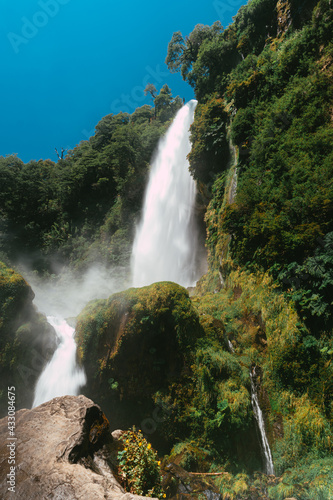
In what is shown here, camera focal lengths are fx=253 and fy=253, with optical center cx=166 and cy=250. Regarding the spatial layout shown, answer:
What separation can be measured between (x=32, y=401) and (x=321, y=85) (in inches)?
660

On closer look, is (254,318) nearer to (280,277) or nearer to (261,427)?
(280,277)

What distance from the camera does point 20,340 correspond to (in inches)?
444

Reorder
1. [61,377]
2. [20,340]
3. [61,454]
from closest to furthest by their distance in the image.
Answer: [61,454] → [61,377] → [20,340]

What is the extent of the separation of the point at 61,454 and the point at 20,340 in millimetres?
8752

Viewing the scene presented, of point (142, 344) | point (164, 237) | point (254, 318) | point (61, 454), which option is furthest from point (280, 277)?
point (164, 237)

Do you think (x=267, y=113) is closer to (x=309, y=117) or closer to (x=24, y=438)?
(x=309, y=117)

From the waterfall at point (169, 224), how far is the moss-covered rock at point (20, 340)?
8.66 metres

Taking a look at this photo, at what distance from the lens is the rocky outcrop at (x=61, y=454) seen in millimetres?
3373

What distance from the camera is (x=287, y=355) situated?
6676 millimetres

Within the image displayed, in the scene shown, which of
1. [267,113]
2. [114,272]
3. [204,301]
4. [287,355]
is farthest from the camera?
[114,272]

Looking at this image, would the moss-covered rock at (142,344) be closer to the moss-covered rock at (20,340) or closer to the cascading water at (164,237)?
the moss-covered rock at (20,340)

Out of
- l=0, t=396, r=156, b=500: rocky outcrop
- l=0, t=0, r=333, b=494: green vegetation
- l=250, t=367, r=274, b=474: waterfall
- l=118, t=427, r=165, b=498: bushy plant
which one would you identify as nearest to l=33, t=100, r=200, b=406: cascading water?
l=0, t=0, r=333, b=494: green vegetation

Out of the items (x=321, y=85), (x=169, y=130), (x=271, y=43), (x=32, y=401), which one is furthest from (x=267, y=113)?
(x=169, y=130)

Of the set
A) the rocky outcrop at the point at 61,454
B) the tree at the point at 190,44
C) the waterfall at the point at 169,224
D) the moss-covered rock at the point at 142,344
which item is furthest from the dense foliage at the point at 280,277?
the tree at the point at 190,44
